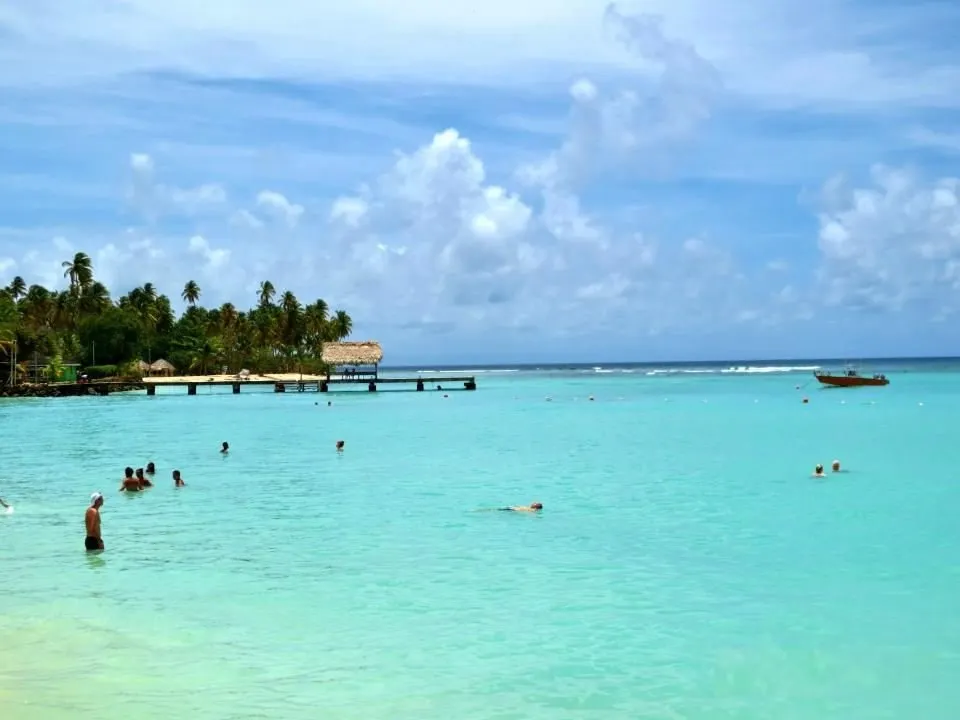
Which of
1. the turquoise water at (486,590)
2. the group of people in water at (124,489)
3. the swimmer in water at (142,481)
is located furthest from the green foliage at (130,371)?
the swimmer in water at (142,481)

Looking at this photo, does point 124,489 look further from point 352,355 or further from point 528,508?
point 352,355

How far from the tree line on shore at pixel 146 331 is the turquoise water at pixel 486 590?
56945 mm

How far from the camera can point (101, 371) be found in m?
93.7

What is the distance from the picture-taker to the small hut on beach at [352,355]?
94.8 meters

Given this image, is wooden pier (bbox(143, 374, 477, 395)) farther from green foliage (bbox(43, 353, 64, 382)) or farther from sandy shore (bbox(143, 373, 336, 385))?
green foliage (bbox(43, 353, 64, 382))

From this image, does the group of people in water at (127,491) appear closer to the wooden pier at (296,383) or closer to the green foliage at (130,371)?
the wooden pier at (296,383)

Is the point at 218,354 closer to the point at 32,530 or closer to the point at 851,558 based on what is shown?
the point at 32,530

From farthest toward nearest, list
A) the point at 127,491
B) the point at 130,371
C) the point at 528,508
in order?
the point at 130,371 → the point at 127,491 → the point at 528,508

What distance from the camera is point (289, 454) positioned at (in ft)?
121

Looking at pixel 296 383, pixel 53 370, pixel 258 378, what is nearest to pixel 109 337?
pixel 53 370

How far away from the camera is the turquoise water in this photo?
10.8 m

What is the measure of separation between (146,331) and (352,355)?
25.8 meters

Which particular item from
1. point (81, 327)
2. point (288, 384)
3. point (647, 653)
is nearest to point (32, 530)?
point (647, 653)

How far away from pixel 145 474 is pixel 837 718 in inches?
948
